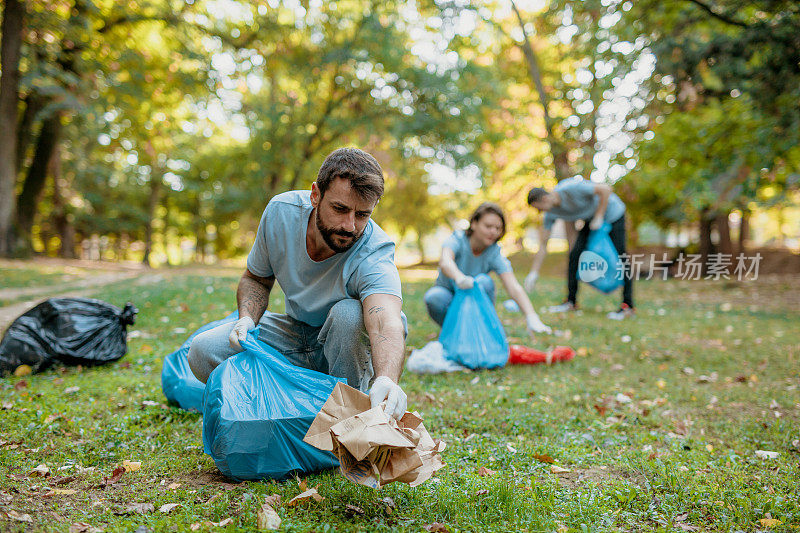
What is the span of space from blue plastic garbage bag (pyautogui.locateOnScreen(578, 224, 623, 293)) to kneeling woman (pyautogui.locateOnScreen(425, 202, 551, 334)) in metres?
1.66

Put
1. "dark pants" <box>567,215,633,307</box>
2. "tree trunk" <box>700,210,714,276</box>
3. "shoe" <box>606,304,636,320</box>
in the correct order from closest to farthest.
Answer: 1. "dark pants" <box>567,215,633,307</box>
2. "shoe" <box>606,304,636,320</box>
3. "tree trunk" <box>700,210,714,276</box>

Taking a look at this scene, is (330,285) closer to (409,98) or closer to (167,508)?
(167,508)

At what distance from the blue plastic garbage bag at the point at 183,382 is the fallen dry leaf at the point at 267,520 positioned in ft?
4.24

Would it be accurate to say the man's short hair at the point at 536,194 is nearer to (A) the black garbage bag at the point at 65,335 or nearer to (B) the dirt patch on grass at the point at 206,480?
(A) the black garbage bag at the point at 65,335

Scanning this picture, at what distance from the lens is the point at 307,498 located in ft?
6.37

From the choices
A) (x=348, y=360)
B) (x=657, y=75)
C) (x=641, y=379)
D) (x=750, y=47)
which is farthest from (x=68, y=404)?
(x=657, y=75)

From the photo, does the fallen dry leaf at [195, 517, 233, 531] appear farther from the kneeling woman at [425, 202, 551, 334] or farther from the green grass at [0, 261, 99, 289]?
the green grass at [0, 261, 99, 289]

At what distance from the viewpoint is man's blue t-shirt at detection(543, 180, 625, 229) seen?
6.11 metres

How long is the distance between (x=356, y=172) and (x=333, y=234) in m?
0.29

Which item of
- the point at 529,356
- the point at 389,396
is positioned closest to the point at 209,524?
the point at 389,396

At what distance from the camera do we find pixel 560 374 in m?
→ 4.23

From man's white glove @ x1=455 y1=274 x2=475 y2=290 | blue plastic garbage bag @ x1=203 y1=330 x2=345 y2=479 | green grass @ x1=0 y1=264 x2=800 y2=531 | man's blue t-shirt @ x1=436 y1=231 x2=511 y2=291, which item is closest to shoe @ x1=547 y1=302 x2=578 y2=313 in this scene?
green grass @ x1=0 y1=264 x2=800 y2=531

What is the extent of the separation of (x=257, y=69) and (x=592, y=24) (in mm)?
9315

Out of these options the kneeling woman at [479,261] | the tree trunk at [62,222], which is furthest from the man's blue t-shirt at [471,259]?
the tree trunk at [62,222]
